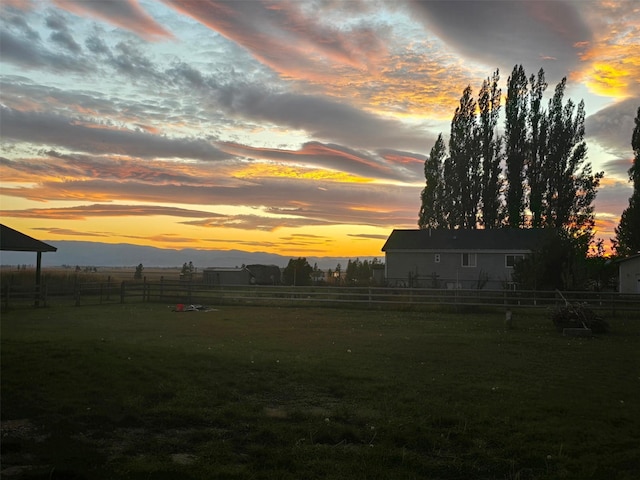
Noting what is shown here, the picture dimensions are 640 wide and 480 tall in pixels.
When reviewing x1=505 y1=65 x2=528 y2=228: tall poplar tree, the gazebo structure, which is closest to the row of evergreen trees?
x1=505 y1=65 x2=528 y2=228: tall poplar tree

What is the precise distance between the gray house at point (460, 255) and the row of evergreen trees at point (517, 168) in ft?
15.2

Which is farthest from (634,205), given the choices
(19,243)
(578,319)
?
(19,243)

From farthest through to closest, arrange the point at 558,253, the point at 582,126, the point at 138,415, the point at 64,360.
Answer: the point at 582,126 → the point at 558,253 → the point at 64,360 → the point at 138,415

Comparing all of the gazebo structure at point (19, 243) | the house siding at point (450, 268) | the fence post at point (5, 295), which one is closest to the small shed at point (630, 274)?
the house siding at point (450, 268)

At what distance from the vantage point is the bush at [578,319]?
57.4ft

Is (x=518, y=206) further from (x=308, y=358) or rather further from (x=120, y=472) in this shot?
(x=120, y=472)

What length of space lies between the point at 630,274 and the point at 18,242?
118ft

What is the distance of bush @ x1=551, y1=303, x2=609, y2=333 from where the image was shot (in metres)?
17.5

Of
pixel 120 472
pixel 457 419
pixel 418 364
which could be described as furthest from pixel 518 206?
pixel 120 472

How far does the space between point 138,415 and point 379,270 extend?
44.2 metres

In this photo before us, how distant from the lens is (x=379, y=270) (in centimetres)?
5028

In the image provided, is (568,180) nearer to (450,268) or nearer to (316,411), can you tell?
(450,268)

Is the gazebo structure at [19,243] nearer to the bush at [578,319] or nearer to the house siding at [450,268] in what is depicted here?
the bush at [578,319]

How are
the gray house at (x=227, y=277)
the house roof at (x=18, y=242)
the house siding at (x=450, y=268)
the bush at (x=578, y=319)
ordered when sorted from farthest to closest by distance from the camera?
the gray house at (x=227, y=277), the house siding at (x=450, y=268), the house roof at (x=18, y=242), the bush at (x=578, y=319)
